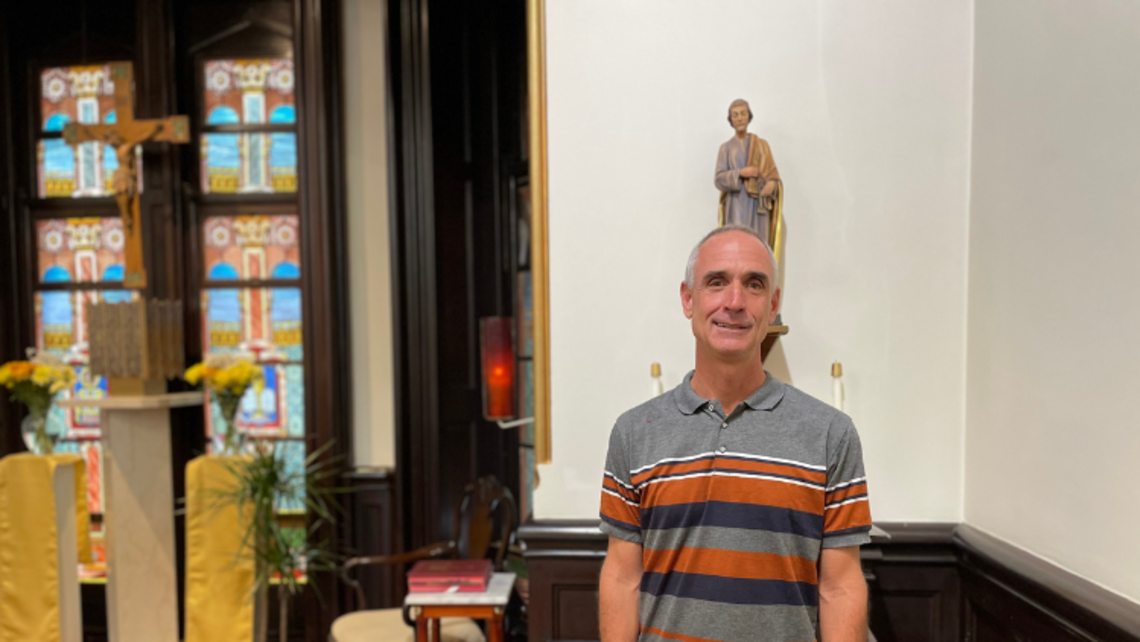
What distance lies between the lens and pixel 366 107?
13.8ft

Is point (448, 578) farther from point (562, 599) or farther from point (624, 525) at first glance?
point (624, 525)

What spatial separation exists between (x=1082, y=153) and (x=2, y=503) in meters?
4.87

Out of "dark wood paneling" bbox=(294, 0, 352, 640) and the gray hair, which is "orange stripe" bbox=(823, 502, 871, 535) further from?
"dark wood paneling" bbox=(294, 0, 352, 640)

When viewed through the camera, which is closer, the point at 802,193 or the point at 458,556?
the point at 802,193

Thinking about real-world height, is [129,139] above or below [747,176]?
above

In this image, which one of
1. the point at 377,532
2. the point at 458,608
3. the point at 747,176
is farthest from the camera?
the point at 377,532

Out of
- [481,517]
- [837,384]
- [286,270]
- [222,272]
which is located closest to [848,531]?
[837,384]

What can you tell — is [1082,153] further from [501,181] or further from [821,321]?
[501,181]

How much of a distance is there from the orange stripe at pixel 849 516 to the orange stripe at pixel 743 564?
0.09 meters

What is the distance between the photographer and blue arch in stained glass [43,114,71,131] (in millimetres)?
4441

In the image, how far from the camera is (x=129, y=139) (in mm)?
4023

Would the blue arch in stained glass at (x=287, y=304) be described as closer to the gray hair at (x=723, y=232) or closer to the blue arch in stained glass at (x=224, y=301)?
the blue arch in stained glass at (x=224, y=301)

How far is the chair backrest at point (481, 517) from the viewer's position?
355 cm

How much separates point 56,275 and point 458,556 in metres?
3.04
